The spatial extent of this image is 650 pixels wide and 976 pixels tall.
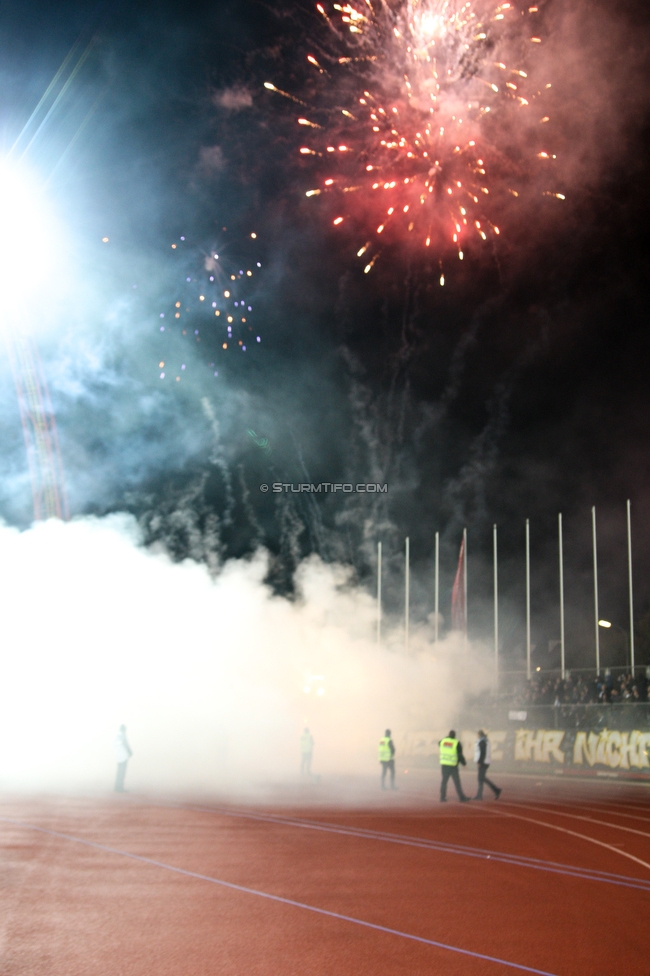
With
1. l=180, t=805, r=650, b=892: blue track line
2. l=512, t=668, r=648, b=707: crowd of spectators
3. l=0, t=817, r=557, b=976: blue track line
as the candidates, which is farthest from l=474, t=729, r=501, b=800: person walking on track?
l=0, t=817, r=557, b=976: blue track line

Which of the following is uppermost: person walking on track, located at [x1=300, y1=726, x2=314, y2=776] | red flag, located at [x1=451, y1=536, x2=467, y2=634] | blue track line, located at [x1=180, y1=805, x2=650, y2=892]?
red flag, located at [x1=451, y1=536, x2=467, y2=634]

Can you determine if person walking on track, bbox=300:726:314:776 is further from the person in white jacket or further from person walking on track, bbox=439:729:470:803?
person walking on track, bbox=439:729:470:803

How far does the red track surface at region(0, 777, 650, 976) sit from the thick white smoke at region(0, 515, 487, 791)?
12.2 metres

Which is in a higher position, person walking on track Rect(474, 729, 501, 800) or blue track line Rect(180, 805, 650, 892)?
person walking on track Rect(474, 729, 501, 800)

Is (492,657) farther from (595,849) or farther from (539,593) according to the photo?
(595,849)

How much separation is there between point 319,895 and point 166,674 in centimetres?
2440

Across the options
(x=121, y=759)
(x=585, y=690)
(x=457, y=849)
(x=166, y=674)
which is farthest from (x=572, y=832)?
(x=166, y=674)

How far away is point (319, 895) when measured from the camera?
7852mm

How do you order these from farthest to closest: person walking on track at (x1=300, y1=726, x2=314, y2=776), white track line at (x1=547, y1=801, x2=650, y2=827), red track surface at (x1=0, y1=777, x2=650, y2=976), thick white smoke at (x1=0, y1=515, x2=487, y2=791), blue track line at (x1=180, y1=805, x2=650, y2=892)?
thick white smoke at (x1=0, y1=515, x2=487, y2=791), person walking on track at (x1=300, y1=726, x2=314, y2=776), white track line at (x1=547, y1=801, x2=650, y2=827), blue track line at (x1=180, y1=805, x2=650, y2=892), red track surface at (x1=0, y1=777, x2=650, y2=976)

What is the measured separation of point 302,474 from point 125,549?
7.58 meters

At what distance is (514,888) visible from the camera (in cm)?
838

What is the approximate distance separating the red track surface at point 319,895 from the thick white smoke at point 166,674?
1223 cm

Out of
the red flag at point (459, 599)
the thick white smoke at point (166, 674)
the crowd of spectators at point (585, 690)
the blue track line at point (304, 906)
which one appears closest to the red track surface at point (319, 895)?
the blue track line at point (304, 906)

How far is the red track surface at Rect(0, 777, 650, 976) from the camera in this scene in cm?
593
